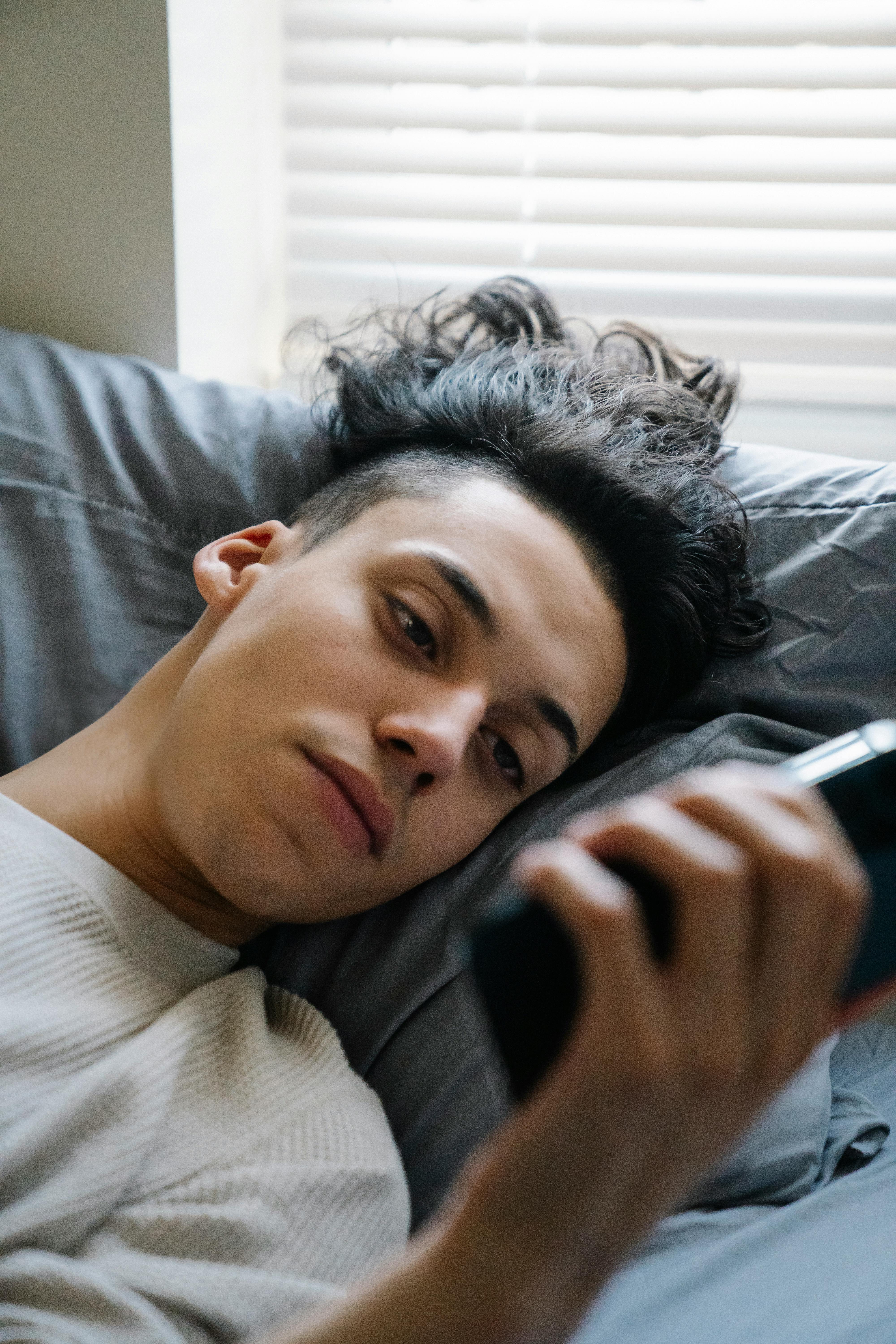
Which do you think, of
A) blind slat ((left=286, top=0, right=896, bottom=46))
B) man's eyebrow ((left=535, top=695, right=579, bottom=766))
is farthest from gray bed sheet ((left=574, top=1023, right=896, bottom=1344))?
blind slat ((left=286, top=0, right=896, bottom=46))

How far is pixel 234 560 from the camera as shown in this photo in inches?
42.6

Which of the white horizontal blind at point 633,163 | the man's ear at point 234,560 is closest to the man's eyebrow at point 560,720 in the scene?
the man's ear at point 234,560

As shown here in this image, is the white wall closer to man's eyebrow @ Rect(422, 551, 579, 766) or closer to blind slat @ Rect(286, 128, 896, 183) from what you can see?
blind slat @ Rect(286, 128, 896, 183)

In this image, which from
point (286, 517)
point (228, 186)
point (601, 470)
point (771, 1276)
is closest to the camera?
point (771, 1276)

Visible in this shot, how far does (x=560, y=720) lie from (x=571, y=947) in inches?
20.7

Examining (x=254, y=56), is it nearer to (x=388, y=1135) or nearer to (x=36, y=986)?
(x=36, y=986)

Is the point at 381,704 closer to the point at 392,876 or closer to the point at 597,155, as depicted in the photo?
the point at 392,876

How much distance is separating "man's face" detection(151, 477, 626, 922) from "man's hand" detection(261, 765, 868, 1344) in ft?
1.40

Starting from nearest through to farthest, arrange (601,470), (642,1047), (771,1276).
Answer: (642,1047) < (771,1276) < (601,470)

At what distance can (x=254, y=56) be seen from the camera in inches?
62.4

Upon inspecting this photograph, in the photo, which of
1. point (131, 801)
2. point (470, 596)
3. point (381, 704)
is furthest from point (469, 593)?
point (131, 801)

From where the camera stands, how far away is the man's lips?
0.81 metres

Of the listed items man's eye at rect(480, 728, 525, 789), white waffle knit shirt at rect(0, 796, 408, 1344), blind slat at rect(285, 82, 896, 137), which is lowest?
white waffle knit shirt at rect(0, 796, 408, 1344)

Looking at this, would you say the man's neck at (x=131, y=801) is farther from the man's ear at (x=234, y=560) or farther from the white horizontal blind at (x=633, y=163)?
the white horizontal blind at (x=633, y=163)
